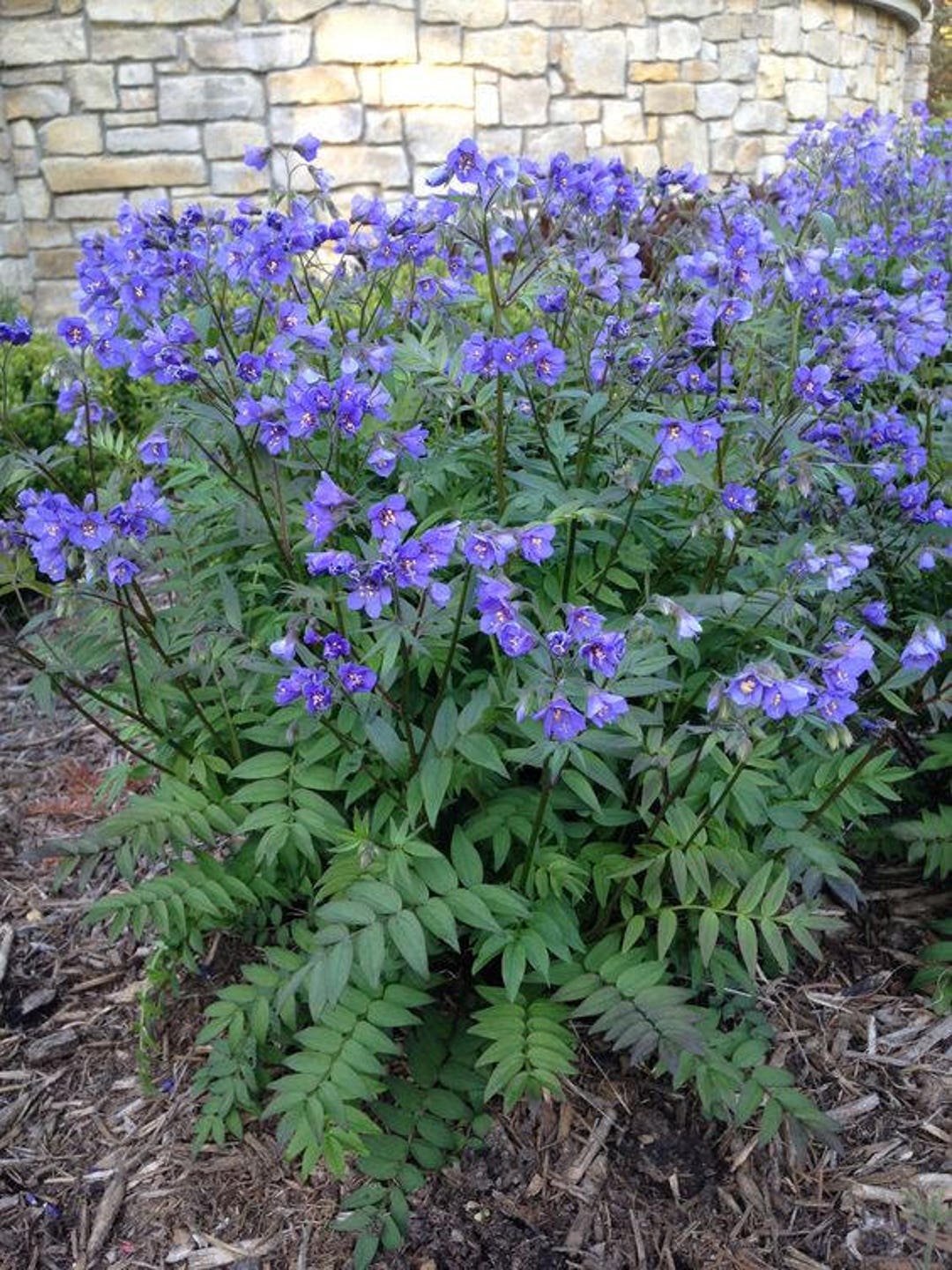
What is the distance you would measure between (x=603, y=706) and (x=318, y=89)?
7.08 m

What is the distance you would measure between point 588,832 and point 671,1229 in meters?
0.67

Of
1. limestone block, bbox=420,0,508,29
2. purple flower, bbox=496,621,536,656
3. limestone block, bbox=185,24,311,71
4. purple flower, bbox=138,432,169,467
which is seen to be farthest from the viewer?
limestone block, bbox=420,0,508,29

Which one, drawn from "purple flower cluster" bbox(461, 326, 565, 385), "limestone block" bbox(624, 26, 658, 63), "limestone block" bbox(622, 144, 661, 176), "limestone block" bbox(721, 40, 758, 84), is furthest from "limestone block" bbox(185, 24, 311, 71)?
"purple flower cluster" bbox(461, 326, 565, 385)

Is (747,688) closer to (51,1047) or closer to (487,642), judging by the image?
(487,642)

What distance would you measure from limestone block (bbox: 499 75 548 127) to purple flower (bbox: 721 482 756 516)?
6857 mm

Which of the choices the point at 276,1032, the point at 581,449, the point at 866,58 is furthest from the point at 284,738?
the point at 866,58

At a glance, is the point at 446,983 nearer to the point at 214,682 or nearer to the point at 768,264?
the point at 214,682

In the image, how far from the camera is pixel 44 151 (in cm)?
759

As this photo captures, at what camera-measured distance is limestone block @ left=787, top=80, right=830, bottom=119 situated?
897 centimetres

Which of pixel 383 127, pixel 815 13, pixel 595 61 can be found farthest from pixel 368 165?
pixel 815 13

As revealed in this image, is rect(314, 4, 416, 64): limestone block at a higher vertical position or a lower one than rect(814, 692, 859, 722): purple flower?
higher

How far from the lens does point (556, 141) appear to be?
27.0 ft

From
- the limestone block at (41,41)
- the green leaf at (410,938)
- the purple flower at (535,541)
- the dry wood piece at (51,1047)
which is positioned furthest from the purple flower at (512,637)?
the limestone block at (41,41)

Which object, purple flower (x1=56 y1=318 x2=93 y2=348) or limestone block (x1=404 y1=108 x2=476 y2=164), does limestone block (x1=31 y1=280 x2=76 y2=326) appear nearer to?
limestone block (x1=404 y1=108 x2=476 y2=164)
